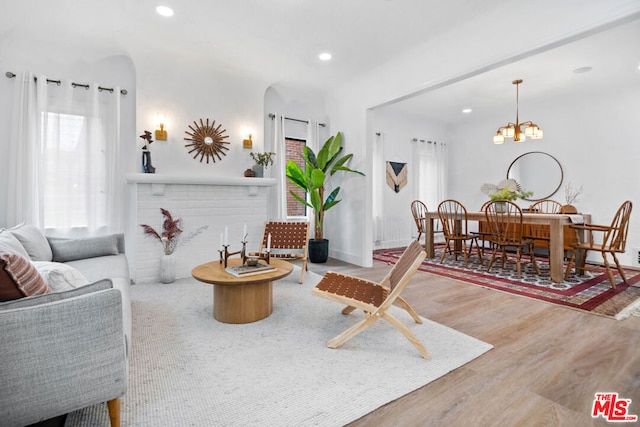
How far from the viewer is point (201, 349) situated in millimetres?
2064

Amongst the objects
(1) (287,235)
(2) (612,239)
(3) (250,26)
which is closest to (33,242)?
(1) (287,235)

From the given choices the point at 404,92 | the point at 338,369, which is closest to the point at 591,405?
the point at 338,369

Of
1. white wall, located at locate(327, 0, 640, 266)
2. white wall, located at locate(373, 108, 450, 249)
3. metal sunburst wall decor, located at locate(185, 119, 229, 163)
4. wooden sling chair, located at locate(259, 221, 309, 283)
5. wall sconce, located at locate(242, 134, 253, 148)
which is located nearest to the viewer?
white wall, located at locate(327, 0, 640, 266)

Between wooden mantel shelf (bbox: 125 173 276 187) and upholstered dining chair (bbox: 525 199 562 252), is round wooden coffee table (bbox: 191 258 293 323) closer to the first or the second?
wooden mantel shelf (bbox: 125 173 276 187)

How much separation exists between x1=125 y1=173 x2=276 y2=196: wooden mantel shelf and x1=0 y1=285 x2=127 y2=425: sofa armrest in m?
2.63

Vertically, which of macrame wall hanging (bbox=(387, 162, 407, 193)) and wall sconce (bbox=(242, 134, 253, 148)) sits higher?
wall sconce (bbox=(242, 134, 253, 148))

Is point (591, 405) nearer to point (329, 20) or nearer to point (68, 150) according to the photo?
point (329, 20)

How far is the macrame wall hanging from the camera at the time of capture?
6.49 metres

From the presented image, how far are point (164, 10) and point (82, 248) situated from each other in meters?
2.35

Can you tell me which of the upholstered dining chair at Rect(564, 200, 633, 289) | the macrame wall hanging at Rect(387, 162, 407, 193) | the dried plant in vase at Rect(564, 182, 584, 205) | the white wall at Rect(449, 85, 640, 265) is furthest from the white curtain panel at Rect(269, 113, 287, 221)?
the dried plant in vase at Rect(564, 182, 584, 205)

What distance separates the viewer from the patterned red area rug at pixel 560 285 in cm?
292

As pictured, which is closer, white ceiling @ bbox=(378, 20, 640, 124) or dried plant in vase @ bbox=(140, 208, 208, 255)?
white ceiling @ bbox=(378, 20, 640, 124)

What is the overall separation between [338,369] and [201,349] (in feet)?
2.99

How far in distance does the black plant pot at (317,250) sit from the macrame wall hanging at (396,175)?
94.0 inches
